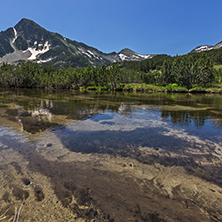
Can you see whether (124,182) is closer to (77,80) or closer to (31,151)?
(31,151)

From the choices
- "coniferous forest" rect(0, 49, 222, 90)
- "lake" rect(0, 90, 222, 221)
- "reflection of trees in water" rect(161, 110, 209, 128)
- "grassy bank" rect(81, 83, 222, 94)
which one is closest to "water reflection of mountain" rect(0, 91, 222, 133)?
"reflection of trees in water" rect(161, 110, 209, 128)

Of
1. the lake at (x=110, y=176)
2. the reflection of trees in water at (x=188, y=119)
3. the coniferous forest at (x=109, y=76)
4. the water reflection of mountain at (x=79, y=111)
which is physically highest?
the coniferous forest at (x=109, y=76)

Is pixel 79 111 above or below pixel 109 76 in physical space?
below

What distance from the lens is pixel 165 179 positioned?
23.6 feet

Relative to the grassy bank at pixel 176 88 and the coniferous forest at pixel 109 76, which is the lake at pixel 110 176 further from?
the coniferous forest at pixel 109 76

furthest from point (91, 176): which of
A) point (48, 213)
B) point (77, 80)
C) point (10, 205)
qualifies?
point (77, 80)

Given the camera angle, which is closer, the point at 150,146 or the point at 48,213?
the point at 48,213

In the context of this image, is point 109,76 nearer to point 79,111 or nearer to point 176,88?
point 176,88

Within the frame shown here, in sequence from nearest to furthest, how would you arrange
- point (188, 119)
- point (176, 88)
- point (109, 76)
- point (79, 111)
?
point (188, 119), point (79, 111), point (176, 88), point (109, 76)

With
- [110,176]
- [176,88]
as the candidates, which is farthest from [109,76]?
[110,176]

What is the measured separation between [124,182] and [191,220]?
2.88 m

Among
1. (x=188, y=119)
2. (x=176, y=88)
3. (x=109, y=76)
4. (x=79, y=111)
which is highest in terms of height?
(x=109, y=76)

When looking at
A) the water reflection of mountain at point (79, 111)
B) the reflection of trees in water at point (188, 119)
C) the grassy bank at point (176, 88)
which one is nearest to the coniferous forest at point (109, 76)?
the grassy bank at point (176, 88)

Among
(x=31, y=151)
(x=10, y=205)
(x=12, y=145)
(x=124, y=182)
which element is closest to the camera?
(x=10, y=205)
